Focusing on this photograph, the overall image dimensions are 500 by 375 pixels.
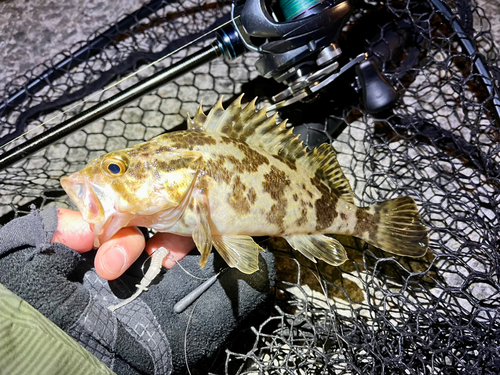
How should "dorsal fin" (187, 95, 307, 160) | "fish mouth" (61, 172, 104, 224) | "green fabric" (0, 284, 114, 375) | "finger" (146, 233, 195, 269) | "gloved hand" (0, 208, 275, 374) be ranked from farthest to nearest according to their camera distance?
"finger" (146, 233, 195, 269), "dorsal fin" (187, 95, 307, 160), "gloved hand" (0, 208, 275, 374), "fish mouth" (61, 172, 104, 224), "green fabric" (0, 284, 114, 375)

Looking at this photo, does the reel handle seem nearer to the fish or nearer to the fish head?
the fish

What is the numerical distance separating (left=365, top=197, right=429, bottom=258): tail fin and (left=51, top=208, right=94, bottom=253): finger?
1195 millimetres

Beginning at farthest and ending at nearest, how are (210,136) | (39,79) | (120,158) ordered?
(39,79) < (210,136) < (120,158)

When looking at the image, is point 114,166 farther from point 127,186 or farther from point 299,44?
point 299,44

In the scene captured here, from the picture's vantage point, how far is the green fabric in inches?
40.8

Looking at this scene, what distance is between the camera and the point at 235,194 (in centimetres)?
144

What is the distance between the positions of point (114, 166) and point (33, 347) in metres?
0.60

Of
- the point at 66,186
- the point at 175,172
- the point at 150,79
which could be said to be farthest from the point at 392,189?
the point at 66,186

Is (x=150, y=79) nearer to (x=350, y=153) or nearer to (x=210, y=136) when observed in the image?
(x=210, y=136)

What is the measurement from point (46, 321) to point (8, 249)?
1.16 ft

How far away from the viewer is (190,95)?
88.4 inches

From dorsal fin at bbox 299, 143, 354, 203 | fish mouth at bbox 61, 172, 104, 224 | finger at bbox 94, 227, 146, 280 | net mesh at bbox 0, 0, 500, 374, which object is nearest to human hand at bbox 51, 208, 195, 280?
finger at bbox 94, 227, 146, 280

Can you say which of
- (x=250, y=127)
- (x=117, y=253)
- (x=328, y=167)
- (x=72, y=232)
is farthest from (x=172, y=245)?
(x=328, y=167)

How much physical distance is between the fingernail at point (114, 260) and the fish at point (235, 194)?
6cm
